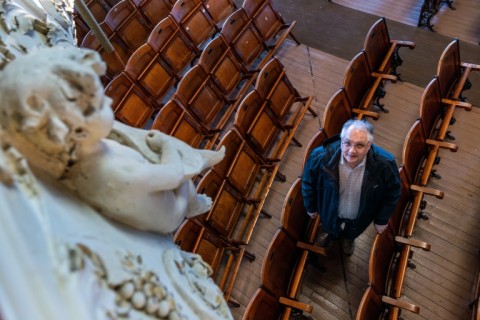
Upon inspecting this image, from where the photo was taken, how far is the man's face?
1327 mm

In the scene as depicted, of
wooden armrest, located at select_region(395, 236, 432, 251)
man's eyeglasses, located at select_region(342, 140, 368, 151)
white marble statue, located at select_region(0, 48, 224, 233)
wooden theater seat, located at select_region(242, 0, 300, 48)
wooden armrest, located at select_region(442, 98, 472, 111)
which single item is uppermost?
wooden theater seat, located at select_region(242, 0, 300, 48)

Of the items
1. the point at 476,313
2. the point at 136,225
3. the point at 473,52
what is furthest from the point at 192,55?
the point at 136,225

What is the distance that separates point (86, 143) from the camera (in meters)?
0.60

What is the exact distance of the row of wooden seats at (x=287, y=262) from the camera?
1.52 meters

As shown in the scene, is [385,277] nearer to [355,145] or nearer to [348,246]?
[348,246]

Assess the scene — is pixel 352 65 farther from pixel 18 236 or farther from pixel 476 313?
pixel 18 236

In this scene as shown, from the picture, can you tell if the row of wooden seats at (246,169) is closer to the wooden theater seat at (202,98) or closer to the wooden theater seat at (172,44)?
the wooden theater seat at (202,98)

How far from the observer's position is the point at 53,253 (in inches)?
19.6

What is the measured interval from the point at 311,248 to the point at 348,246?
9.3 inches

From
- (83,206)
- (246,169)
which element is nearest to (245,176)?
(246,169)

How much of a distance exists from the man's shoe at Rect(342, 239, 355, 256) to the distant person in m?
0.23

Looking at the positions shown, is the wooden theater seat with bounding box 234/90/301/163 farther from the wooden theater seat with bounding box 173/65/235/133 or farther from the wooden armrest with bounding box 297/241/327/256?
the wooden armrest with bounding box 297/241/327/256

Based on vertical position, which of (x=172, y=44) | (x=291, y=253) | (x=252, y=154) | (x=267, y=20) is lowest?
(x=291, y=253)

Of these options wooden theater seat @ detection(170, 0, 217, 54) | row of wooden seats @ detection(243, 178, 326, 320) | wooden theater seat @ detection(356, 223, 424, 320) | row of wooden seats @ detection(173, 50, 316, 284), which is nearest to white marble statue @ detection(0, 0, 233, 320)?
row of wooden seats @ detection(243, 178, 326, 320)
